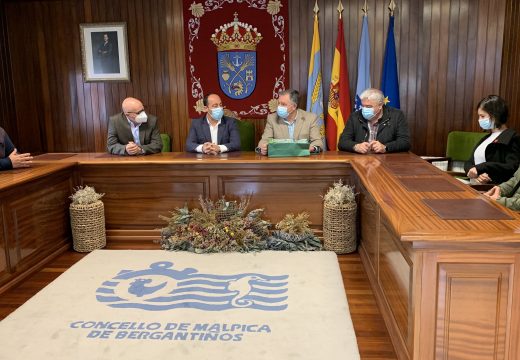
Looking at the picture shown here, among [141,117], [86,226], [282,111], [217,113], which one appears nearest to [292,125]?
[282,111]

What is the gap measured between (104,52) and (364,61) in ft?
9.90

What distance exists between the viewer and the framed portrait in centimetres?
548

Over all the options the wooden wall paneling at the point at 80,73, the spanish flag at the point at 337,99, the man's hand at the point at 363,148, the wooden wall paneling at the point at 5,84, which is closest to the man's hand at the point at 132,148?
the wooden wall paneling at the point at 80,73

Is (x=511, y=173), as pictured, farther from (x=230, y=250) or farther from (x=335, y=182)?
(x=230, y=250)

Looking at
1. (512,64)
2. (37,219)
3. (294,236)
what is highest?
(512,64)

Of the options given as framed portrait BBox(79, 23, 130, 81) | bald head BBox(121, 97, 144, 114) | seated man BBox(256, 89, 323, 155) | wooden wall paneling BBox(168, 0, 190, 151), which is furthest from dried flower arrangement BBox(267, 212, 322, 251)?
framed portrait BBox(79, 23, 130, 81)

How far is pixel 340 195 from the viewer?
360cm

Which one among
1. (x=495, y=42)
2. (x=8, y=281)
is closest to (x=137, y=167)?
(x=8, y=281)

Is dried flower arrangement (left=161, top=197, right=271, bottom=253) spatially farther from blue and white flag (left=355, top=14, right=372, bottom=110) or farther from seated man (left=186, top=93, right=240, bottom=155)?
blue and white flag (left=355, top=14, right=372, bottom=110)

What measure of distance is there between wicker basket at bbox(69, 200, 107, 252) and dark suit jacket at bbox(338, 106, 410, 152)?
7.14ft

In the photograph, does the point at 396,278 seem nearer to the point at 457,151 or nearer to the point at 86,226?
the point at 86,226

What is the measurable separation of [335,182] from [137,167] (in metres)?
1.63

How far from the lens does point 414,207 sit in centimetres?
211

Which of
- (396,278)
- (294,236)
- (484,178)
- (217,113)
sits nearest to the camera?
(396,278)
